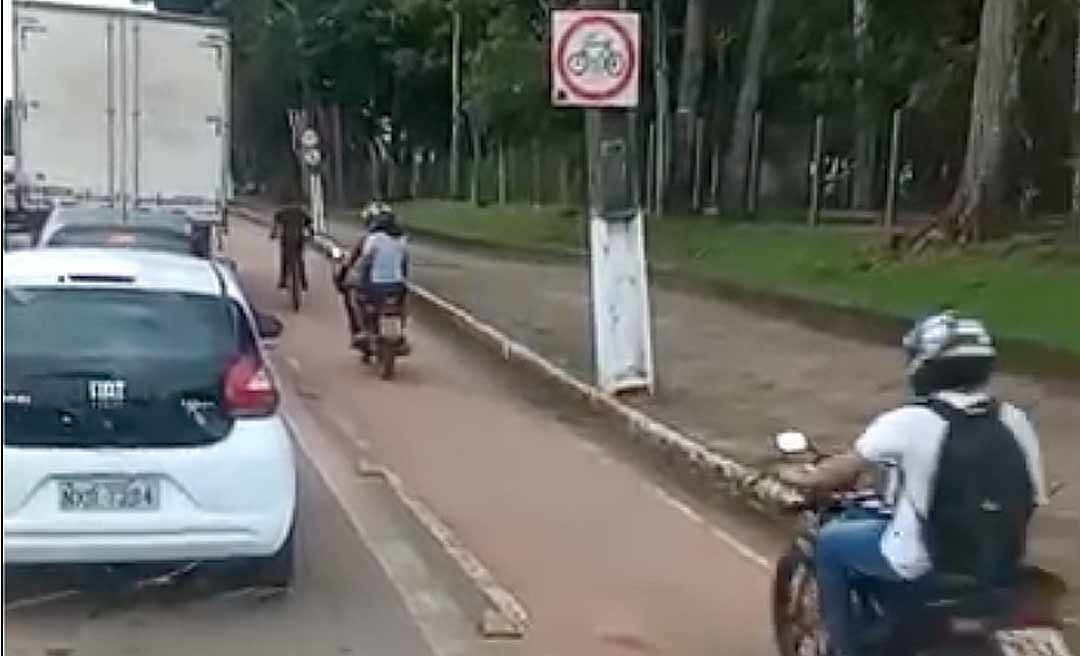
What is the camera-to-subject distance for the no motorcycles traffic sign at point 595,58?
16500mm

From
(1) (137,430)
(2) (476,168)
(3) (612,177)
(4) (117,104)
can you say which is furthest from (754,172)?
(1) (137,430)

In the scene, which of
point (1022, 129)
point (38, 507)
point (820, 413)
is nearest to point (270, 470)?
point (38, 507)

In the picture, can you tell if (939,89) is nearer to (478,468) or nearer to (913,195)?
(913,195)

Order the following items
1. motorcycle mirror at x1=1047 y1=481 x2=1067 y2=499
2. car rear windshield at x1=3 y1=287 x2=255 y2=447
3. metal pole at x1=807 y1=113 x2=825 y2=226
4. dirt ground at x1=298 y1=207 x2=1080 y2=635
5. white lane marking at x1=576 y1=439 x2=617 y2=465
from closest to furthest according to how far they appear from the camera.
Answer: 1. car rear windshield at x1=3 y1=287 x2=255 y2=447
2. motorcycle mirror at x1=1047 y1=481 x2=1067 y2=499
3. dirt ground at x1=298 y1=207 x2=1080 y2=635
4. white lane marking at x1=576 y1=439 x2=617 y2=465
5. metal pole at x1=807 y1=113 x2=825 y2=226

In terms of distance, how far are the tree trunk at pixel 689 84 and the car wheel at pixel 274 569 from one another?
3328 centimetres

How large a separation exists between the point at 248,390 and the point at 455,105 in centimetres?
5421

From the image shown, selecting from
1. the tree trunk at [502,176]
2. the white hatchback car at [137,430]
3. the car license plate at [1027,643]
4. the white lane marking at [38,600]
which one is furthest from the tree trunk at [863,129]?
the car license plate at [1027,643]

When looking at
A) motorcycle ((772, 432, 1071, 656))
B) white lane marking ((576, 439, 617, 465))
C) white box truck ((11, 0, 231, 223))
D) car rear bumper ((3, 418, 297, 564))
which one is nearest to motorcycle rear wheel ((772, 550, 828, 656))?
motorcycle ((772, 432, 1071, 656))

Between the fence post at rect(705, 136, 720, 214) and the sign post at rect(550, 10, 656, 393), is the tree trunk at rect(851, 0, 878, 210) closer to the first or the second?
the fence post at rect(705, 136, 720, 214)

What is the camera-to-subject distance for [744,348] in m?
21.8

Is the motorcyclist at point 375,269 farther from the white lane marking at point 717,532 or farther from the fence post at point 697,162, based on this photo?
the fence post at point 697,162

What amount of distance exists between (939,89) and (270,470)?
26700mm

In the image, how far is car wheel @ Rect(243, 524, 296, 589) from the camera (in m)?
9.56

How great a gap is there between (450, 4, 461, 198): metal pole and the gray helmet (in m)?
47.9
